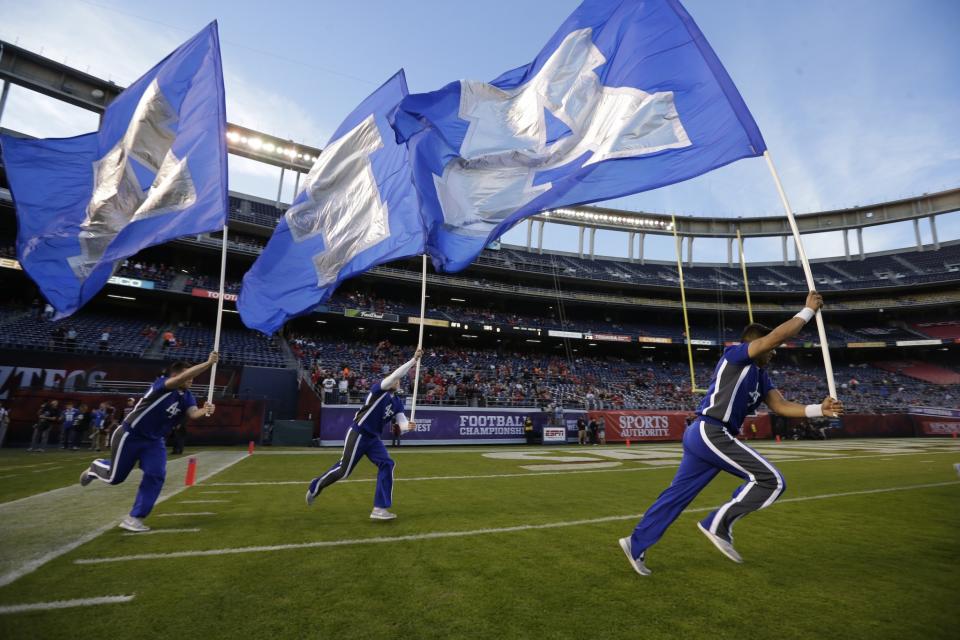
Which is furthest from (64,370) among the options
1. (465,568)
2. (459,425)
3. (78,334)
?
(465,568)

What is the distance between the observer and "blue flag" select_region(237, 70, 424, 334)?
7.62 meters

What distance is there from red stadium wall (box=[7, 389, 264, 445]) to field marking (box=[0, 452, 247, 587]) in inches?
455

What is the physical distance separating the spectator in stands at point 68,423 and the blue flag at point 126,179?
1377cm

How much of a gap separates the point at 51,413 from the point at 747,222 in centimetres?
6280

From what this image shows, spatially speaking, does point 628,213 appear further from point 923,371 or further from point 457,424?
point 457,424

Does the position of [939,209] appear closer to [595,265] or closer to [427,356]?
[595,265]

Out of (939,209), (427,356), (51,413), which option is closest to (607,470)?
(51,413)

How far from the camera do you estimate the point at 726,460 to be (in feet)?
13.3

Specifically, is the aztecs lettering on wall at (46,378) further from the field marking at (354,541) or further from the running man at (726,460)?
the running man at (726,460)

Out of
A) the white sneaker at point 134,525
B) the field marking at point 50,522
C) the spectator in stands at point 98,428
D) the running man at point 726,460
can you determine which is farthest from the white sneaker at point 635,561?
the spectator in stands at point 98,428

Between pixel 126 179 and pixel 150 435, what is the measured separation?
419cm

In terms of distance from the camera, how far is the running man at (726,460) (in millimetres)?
4023

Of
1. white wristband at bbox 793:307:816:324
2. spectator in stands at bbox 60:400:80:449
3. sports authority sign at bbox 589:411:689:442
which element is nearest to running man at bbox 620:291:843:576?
white wristband at bbox 793:307:816:324

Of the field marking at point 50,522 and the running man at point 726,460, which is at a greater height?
the running man at point 726,460
